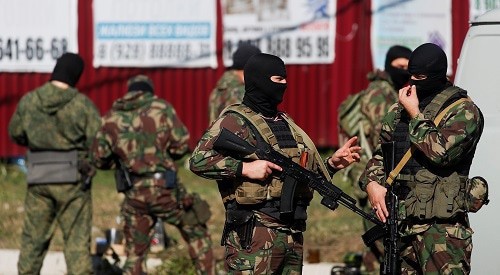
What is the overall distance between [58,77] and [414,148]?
4.17 meters

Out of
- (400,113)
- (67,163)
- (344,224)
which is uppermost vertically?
(400,113)

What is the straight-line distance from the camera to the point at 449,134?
6801 millimetres

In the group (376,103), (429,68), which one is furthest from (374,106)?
(429,68)

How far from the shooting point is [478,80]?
7.62 meters

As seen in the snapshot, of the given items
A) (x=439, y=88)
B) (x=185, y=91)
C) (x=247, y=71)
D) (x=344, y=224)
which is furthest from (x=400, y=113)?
(x=185, y=91)

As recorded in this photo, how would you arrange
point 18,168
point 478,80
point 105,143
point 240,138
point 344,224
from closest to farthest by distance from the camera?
1. point 240,138
2. point 478,80
3. point 105,143
4. point 344,224
5. point 18,168

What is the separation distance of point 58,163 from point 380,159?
12.3 ft

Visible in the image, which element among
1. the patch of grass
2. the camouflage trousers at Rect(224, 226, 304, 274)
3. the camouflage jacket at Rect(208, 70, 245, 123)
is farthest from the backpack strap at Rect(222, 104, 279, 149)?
the patch of grass

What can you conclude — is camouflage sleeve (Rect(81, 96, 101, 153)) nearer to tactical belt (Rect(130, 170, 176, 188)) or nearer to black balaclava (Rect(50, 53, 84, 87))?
black balaclava (Rect(50, 53, 84, 87))

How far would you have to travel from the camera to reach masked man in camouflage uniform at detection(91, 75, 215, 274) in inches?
389

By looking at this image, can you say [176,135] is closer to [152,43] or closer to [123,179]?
[123,179]

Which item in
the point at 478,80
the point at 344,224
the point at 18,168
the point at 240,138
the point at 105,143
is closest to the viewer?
the point at 240,138

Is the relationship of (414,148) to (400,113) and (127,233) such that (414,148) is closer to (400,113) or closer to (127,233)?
(400,113)

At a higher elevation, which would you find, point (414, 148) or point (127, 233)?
point (414, 148)
